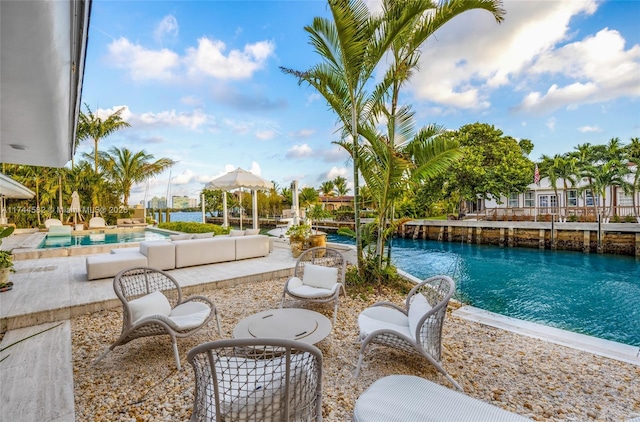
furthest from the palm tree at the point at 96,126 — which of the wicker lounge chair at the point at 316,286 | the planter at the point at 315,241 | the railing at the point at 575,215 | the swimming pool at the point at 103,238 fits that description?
the railing at the point at 575,215

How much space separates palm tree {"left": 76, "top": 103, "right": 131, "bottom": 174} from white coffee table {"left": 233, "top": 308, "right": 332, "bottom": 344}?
67.1 ft

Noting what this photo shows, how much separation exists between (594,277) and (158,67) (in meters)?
16.8

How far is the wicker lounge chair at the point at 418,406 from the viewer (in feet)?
5.41

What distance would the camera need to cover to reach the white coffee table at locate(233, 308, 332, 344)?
2717mm

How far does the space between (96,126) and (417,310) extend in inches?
862

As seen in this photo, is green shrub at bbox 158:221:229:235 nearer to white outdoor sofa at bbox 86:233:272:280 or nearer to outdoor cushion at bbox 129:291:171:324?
white outdoor sofa at bbox 86:233:272:280

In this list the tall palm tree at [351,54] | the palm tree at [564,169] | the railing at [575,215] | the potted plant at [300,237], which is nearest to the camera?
the tall palm tree at [351,54]

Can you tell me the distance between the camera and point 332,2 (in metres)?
4.59

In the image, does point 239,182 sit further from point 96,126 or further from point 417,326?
point 96,126

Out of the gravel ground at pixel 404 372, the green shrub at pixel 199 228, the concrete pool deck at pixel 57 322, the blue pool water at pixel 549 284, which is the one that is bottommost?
the blue pool water at pixel 549 284

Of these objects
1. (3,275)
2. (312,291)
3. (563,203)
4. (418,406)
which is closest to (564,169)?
(563,203)

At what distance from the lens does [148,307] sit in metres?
3.10

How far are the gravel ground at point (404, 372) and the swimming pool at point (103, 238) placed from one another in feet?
30.4

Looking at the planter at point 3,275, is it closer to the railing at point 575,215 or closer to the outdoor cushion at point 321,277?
the outdoor cushion at point 321,277
